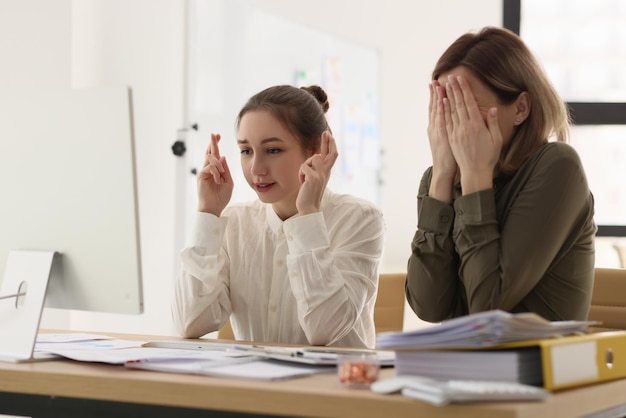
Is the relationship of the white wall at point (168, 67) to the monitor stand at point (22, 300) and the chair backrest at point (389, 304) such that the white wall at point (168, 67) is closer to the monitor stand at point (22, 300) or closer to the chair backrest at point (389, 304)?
the chair backrest at point (389, 304)

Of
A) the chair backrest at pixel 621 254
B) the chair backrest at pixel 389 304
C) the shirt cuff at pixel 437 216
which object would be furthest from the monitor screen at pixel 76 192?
the chair backrest at pixel 621 254

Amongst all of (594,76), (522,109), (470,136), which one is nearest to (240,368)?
(470,136)

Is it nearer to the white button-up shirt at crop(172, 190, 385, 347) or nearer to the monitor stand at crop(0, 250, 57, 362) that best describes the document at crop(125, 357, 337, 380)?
the monitor stand at crop(0, 250, 57, 362)

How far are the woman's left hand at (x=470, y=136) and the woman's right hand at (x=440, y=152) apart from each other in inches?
0.9

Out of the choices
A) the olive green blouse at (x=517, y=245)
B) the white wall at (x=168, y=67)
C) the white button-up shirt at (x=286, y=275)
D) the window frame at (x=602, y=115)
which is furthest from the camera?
the window frame at (x=602, y=115)

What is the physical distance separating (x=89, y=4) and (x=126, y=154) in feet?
7.93

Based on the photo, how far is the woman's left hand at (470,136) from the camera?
1557mm

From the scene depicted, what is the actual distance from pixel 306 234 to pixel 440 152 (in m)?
0.31

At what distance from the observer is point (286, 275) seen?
1.92m

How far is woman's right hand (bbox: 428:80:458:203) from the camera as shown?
1.63m

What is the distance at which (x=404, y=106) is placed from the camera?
185 inches

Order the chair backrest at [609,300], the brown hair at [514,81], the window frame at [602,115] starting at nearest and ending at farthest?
1. the brown hair at [514,81]
2. the chair backrest at [609,300]
3. the window frame at [602,115]

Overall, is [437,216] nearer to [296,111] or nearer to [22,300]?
[296,111]

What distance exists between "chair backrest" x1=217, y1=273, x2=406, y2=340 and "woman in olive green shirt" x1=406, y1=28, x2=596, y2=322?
459 millimetres
